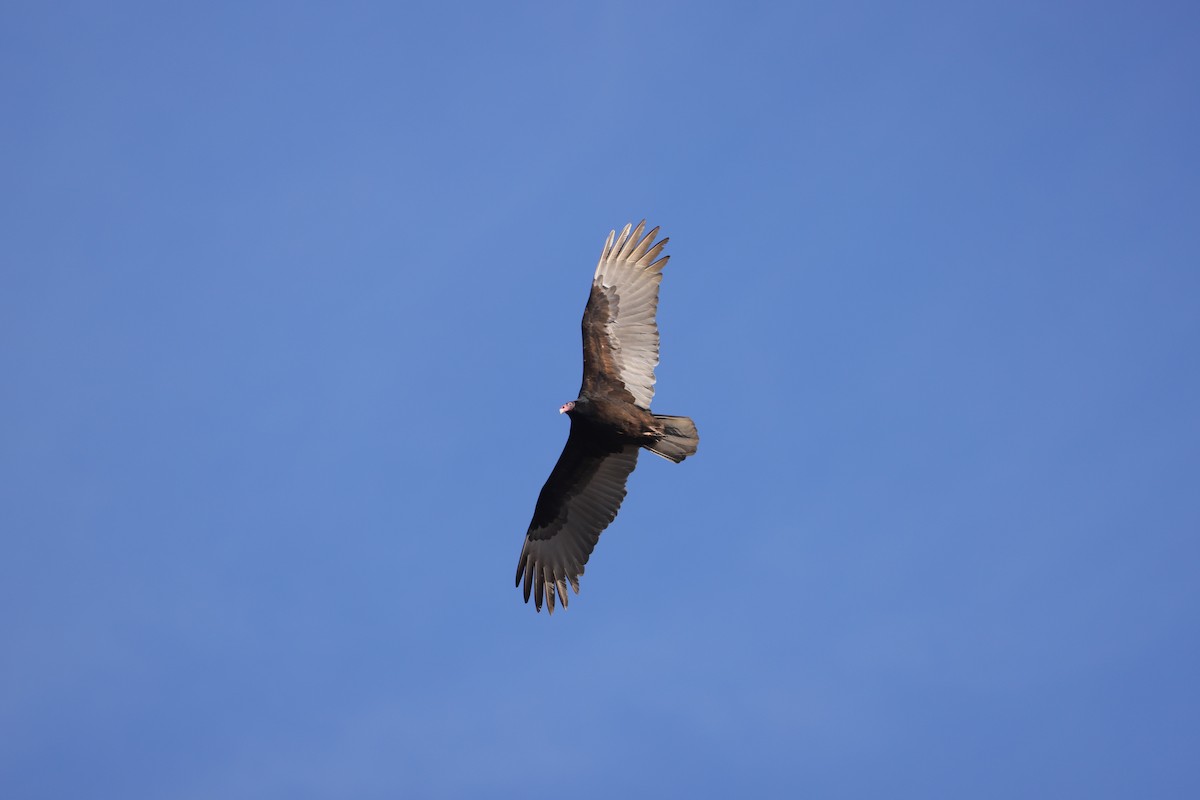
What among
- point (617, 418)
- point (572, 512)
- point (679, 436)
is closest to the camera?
point (679, 436)

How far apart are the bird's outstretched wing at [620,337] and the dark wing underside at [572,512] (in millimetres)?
848

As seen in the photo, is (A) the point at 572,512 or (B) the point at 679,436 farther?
(A) the point at 572,512

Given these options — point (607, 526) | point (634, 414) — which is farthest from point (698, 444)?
point (607, 526)

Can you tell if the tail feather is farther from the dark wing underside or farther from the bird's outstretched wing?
the dark wing underside

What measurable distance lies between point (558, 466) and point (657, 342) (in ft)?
6.82

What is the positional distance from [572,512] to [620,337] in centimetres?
246

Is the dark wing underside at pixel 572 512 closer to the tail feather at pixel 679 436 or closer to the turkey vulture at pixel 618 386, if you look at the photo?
the turkey vulture at pixel 618 386

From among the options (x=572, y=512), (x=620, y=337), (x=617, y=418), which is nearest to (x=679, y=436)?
(x=617, y=418)

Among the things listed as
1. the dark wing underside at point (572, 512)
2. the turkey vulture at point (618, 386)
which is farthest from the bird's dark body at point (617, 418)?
the dark wing underside at point (572, 512)

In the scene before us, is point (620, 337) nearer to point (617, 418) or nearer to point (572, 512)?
point (617, 418)

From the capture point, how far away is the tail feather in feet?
48.0

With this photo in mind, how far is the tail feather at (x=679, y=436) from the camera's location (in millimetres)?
14625

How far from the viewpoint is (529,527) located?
16141 millimetres

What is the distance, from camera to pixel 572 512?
52.1 ft
